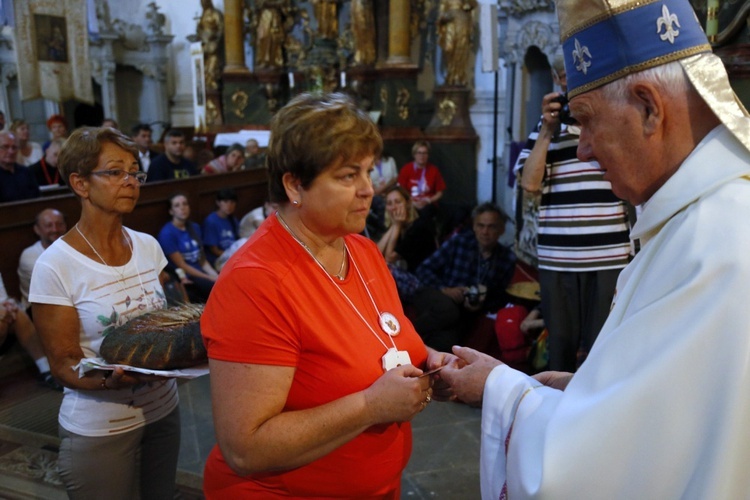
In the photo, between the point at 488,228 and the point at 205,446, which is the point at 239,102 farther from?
the point at 205,446

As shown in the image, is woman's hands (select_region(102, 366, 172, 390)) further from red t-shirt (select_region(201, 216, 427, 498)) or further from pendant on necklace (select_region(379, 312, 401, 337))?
pendant on necklace (select_region(379, 312, 401, 337))

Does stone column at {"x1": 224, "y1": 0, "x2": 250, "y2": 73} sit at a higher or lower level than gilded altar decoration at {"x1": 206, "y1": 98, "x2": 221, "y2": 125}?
higher

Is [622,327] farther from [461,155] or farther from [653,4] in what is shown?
[461,155]

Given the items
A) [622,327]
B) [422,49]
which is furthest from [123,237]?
[422,49]

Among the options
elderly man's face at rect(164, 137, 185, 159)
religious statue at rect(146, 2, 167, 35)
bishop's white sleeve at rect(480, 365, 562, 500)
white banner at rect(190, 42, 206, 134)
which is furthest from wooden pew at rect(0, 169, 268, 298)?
religious statue at rect(146, 2, 167, 35)

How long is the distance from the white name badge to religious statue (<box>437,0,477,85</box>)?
8717 mm

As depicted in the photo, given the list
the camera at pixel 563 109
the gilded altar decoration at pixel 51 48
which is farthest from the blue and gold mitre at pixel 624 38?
the gilded altar decoration at pixel 51 48

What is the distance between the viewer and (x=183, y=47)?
47.7 feet

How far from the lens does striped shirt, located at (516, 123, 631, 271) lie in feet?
10.1

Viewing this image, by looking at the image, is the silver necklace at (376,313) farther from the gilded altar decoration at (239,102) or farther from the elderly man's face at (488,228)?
the gilded altar decoration at (239,102)

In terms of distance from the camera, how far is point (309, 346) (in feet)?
4.61

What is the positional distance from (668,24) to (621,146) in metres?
0.25

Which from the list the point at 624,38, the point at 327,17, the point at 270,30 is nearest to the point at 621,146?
the point at 624,38

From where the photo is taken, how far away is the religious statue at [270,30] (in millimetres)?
12039
